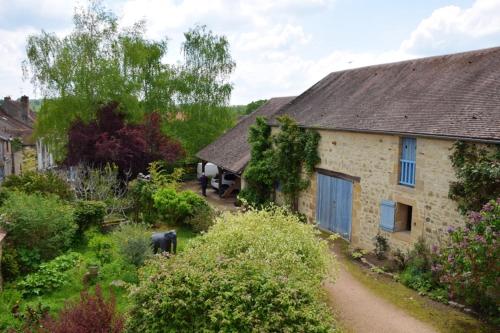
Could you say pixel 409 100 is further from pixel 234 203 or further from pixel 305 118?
pixel 234 203

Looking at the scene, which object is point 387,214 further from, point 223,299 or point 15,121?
point 15,121

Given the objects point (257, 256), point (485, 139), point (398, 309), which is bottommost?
point (398, 309)

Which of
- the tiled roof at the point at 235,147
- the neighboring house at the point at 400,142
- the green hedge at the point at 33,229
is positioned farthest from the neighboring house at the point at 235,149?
the green hedge at the point at 33,229

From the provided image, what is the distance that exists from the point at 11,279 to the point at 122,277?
267cm

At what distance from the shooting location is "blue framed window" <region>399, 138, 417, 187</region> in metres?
12.2

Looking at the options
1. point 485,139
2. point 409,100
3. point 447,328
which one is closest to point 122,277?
point 447,328

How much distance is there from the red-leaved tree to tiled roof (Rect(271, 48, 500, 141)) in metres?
6.17

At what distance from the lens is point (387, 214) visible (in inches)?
508

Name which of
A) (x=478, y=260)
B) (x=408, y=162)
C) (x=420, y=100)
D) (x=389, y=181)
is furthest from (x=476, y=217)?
(x=420, y=100)

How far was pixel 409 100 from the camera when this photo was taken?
13.8 meters

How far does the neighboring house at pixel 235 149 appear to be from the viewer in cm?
2039

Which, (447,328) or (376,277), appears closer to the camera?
(447,328)

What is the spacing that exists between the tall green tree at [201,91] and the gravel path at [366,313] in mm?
19779

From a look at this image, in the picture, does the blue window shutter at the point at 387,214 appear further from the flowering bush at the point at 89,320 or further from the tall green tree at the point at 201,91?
the tall green tree at the point at 201,91
